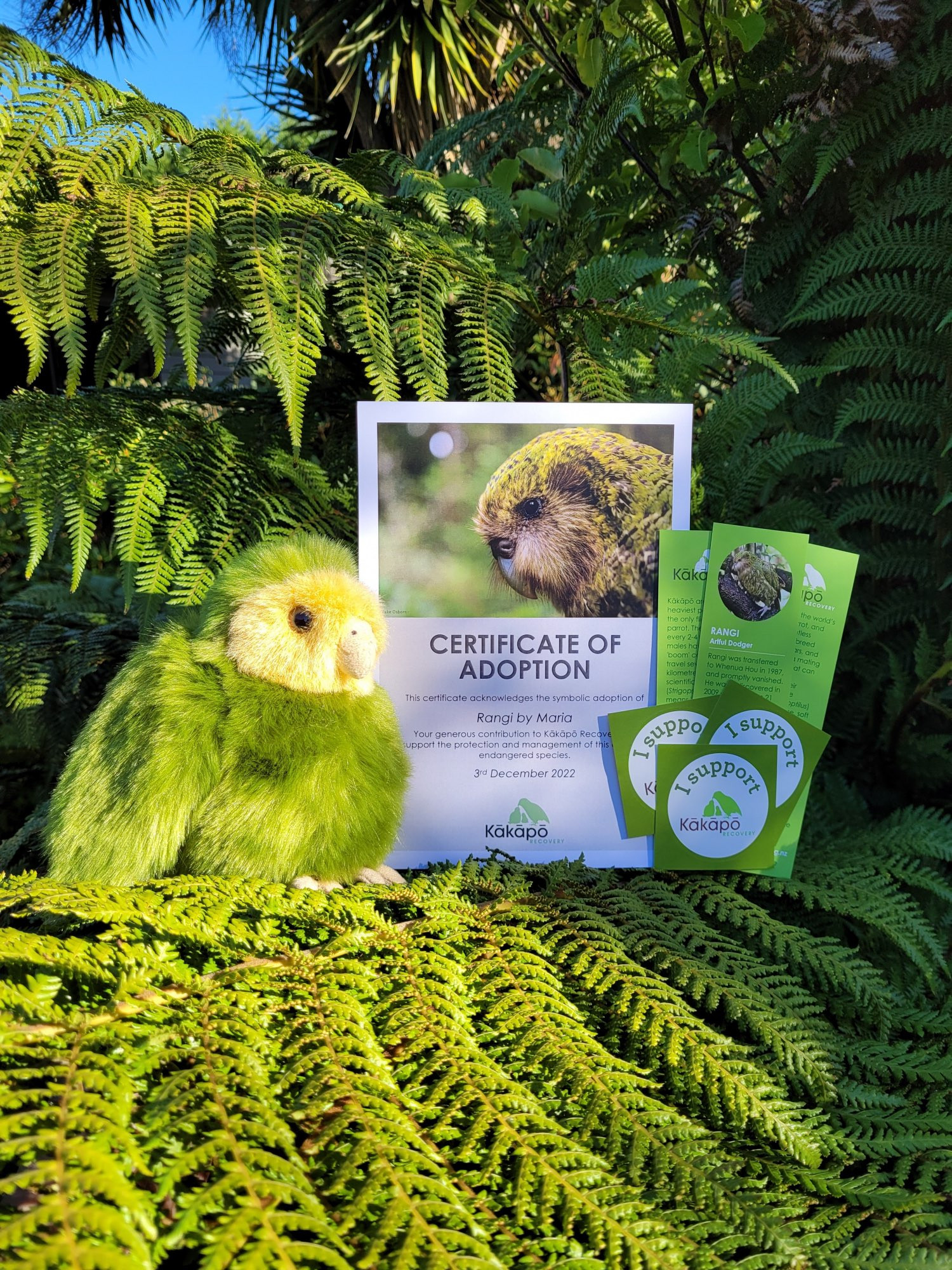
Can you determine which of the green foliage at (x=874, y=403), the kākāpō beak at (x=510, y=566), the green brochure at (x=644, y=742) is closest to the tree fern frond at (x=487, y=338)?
the kākāpō beak at (x=510, y=566)

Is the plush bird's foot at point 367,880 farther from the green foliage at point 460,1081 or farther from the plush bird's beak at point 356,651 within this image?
the plush bird's beak at point 356,651

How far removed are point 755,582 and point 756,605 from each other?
1.0 inches

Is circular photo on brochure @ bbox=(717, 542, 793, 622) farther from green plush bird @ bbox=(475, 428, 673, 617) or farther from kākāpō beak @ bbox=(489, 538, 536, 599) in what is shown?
kākāpō beak @ bbox=(489, 538, 536, 599)

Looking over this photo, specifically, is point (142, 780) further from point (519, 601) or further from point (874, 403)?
point (874, 403)

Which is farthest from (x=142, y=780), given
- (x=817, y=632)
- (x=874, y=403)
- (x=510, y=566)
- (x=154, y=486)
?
(x=874, y=403)

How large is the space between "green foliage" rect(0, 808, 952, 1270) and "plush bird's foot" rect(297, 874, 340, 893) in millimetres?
50

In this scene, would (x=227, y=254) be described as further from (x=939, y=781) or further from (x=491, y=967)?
(x=939, y=781)

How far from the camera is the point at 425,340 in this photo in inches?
35.6

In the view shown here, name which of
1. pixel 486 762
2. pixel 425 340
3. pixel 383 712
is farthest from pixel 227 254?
pixel 486 762

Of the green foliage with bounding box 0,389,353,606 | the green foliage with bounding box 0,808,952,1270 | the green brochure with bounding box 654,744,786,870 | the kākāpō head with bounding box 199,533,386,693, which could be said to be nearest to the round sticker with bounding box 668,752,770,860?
the green brochure with bounding box 654,744,786,870

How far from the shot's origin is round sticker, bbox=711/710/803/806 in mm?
917

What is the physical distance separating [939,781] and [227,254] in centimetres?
103

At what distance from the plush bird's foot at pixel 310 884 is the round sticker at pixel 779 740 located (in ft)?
1.51

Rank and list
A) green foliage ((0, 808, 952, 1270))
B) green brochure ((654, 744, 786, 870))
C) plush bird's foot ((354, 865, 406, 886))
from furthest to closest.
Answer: green brochure ((654, 744, 786, 870))
plush bird's foot ((354, 865, 406, 886))
green foliage ((0, 808, 952, 1270))
